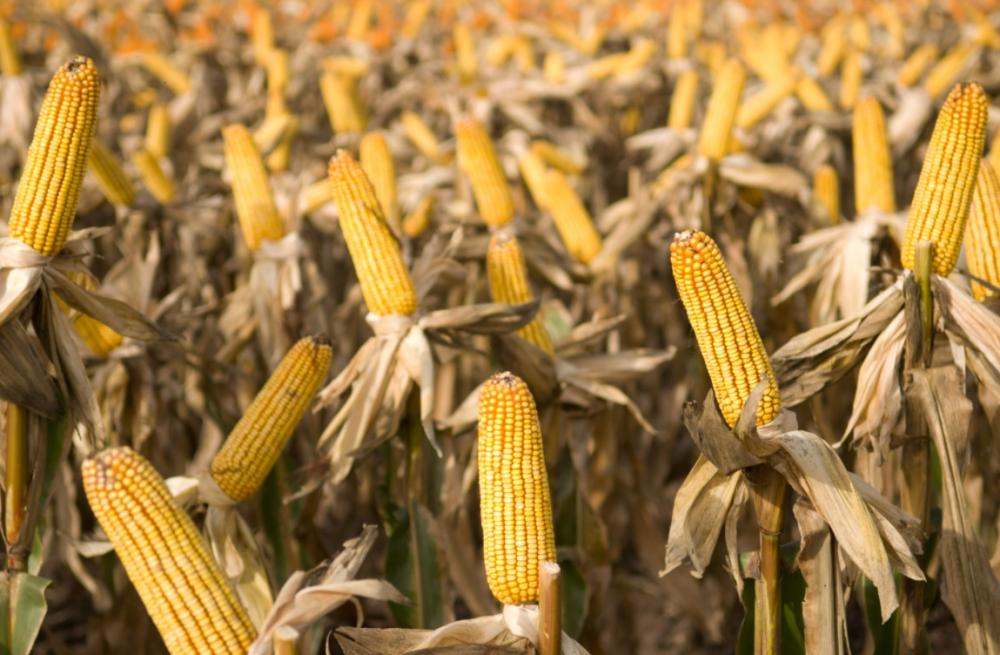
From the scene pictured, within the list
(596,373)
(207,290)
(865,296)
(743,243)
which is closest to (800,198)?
(743,243)

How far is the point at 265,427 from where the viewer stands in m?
2.90

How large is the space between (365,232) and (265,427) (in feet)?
2.01

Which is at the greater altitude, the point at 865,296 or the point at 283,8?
the point at 283,8

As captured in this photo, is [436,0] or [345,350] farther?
[436,0]

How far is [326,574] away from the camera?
2316 millimetres

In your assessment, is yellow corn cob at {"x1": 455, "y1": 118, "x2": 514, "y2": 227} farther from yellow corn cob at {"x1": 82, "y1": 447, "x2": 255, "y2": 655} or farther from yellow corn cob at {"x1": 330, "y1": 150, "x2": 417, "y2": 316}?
yellow corn cob at {"x1": 82, "y1": 447, "x2": 255, "y2": 655}

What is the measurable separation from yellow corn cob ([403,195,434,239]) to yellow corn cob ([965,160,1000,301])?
9.96 feet

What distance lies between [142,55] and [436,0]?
5.15 metres

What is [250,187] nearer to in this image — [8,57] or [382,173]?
[382,173]

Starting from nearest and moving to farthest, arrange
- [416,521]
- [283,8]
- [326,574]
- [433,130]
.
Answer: [326,574] < [416,521] < [433,130] < [283,8]

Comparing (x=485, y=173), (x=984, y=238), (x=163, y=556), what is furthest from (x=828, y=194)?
(x=163, y=556)

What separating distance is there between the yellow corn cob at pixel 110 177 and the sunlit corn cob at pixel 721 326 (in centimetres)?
311

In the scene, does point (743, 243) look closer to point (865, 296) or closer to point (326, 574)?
point (865, 296)

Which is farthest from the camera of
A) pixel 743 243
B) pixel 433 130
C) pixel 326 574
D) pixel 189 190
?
pixel 433 130
